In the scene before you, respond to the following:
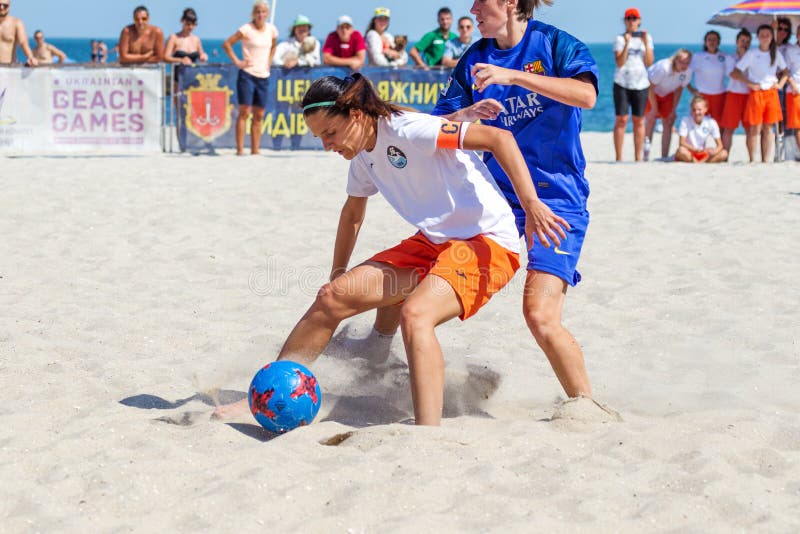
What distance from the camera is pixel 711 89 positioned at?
13.0m

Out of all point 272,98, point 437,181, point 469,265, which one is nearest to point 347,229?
point 437,181

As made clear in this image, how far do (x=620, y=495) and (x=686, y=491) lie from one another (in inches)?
8.2

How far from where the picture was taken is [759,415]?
148 inches

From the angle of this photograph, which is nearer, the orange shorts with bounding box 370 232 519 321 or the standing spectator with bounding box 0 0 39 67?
the orange shorts with bounding box 370 232 519 321

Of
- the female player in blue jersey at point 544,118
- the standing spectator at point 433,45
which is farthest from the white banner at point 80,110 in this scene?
the female player in blue jersey at point 544,118

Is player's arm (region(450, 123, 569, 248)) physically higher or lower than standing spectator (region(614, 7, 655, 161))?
lower

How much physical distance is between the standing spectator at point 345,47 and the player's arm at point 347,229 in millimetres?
9167

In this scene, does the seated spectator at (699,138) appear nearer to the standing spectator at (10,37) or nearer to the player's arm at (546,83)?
the standing spectator at (10,37)

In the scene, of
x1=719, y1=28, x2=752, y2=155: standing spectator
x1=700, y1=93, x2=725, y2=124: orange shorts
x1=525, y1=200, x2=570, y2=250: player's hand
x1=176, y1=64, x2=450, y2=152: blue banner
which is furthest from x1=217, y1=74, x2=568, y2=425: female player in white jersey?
x1=700, y1=93, x2=725, y2=124: orange shorts

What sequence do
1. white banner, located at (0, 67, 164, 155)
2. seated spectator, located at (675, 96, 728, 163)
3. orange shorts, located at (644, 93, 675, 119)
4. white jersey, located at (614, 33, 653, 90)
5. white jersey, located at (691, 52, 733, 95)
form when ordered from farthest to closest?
orange shorts, located at (644, 93, 675, 119), white jersey, located at (691, 52, 733, 95), seated spectator, located at (675, 96, 728, 163), white jersey, located at (614, 33, 653, 90), white banner, located at (0, 67, 164, 155)

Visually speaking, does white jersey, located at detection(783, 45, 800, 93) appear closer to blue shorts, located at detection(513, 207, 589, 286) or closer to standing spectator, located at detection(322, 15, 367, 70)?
standing spectator, located at detection(322, 15, 367, 70)

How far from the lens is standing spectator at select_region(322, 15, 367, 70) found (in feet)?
42.6

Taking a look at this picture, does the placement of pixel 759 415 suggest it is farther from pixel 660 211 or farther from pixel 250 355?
pixel 660 211

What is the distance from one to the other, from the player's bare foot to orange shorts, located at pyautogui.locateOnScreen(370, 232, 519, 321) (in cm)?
76
